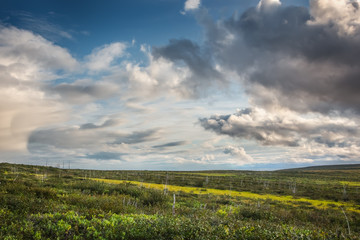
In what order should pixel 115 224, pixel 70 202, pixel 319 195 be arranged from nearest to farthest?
pixel 115 224, pixel 70 202, pixel 319 195

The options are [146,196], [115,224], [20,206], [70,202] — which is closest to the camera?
[115,224]

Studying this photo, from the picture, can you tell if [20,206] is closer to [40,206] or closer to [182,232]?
[40,206]

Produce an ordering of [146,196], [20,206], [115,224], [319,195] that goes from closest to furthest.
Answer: [115,224] → [20,206] → [146,196] → [319,195]

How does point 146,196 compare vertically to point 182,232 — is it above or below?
below

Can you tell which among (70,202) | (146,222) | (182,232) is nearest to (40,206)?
(70,202)

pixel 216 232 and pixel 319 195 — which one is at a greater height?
pixel 216 232

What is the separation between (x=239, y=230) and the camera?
8.48 meters

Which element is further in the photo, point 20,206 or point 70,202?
point 70,202

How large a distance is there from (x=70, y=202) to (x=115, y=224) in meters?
9.41

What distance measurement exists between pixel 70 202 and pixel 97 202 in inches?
78.1

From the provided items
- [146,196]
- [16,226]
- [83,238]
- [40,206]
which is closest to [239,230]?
[83,238]

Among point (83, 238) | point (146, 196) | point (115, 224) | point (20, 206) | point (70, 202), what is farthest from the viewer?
point (146, 196)

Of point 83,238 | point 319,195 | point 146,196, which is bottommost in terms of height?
point 319,195

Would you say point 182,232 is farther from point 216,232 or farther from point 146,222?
point 146,222
